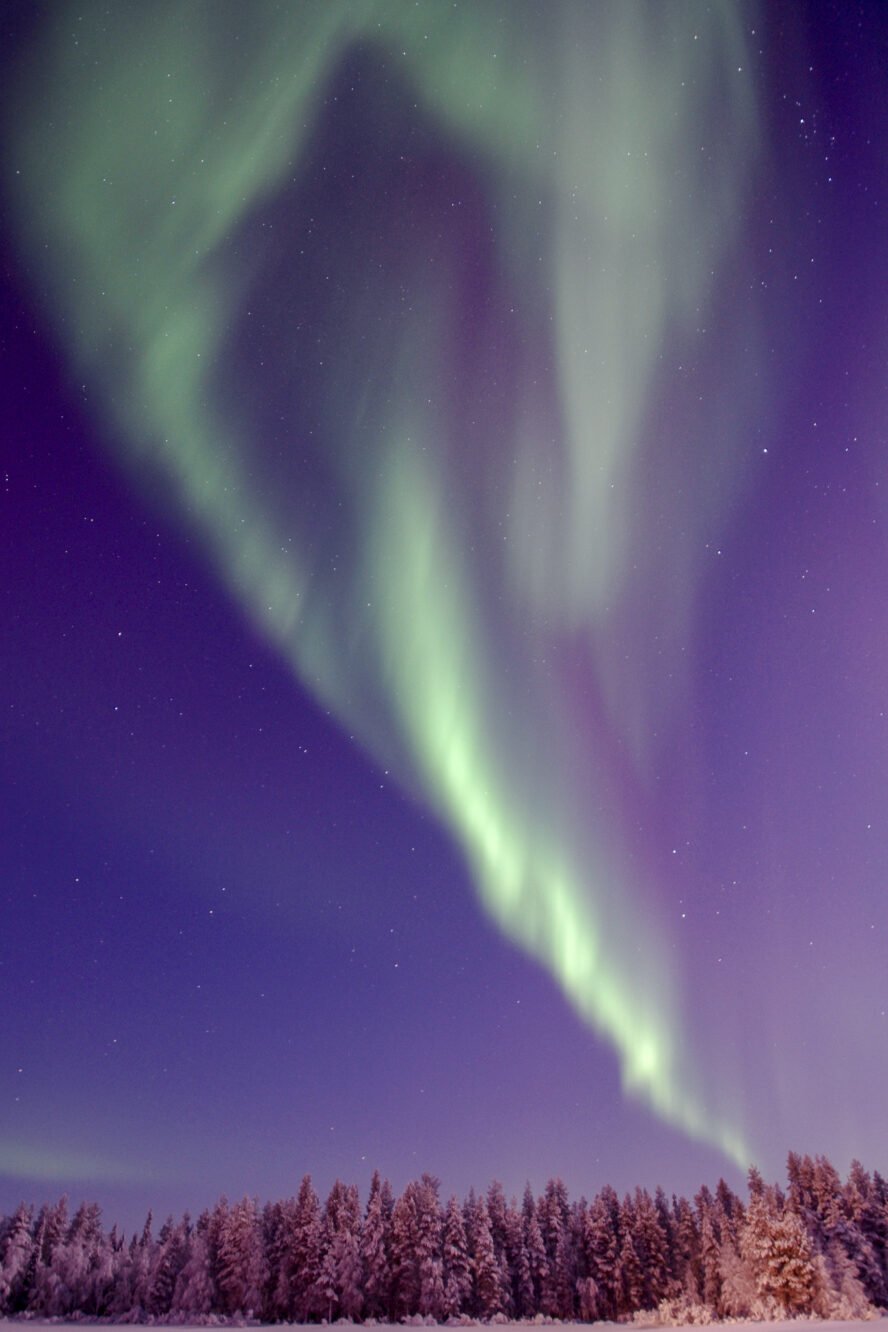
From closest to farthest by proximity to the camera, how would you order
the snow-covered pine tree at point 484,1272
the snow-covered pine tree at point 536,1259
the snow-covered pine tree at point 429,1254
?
the snow-covered pine tree at point 429,1254, the snow-covered pine tree at point 484,1272, the snow-covered pine tree at point 536,1259

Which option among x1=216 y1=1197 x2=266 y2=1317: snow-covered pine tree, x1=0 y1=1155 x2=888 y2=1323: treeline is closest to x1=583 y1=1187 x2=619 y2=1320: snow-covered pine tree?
x1=0 y1=1155 x2=888 y2=1323: treeline

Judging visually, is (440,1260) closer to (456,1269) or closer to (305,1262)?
(456,1269)

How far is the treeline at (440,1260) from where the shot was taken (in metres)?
70.0

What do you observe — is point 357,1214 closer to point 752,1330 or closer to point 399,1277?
point 399,1277

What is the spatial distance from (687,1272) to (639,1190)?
689cm

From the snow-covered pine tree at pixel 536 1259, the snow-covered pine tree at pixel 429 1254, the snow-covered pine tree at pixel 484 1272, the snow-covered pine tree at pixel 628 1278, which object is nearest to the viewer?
the snow-covered pine tree at pixel 429 1254

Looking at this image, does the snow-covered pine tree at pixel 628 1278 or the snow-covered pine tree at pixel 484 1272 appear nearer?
the snow-covered pine tree at pixel 484 1272

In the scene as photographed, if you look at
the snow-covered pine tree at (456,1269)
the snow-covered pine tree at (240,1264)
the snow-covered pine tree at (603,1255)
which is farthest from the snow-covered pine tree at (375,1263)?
the snow-covered pine tree at (603,1255)

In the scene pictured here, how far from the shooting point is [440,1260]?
235ft

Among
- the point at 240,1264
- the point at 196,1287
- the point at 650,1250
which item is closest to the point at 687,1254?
the point at 650,1250

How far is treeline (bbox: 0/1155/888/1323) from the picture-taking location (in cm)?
7000

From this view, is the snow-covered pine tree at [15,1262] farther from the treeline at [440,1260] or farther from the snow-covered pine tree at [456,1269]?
the snow-covered pine tree at [456,1269]

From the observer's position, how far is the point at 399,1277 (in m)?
71.2

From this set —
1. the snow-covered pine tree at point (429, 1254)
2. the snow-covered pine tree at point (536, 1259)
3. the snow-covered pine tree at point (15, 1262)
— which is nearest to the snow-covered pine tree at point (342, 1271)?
the snow-covered pine tree at point (429, 1254)
